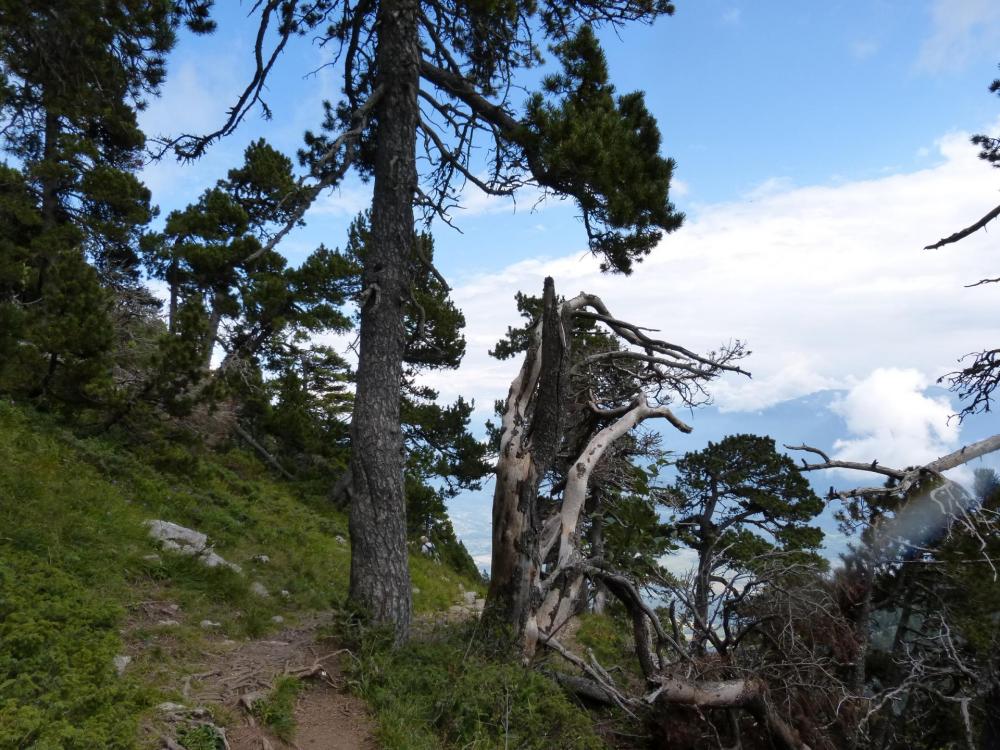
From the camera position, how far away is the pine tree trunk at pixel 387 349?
6.28m

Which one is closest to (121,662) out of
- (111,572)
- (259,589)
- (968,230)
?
(111,572)

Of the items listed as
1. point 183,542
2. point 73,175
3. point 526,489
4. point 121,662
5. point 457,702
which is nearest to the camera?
point 121,662

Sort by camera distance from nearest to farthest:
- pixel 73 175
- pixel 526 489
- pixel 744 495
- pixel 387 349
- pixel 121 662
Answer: pixel 121 662, pixel 387 349, pixel 526 489, pixel 73 175, pixel 744 495

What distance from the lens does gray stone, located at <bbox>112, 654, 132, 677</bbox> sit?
4.66 m

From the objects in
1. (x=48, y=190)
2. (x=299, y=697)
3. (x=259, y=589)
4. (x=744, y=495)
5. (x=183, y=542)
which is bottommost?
(x=299, y=697)

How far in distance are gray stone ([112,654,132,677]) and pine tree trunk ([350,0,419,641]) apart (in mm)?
2049

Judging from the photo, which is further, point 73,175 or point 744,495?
point 744,495

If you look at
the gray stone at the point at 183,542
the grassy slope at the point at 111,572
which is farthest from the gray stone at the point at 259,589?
the gray stone at the point at 183,542

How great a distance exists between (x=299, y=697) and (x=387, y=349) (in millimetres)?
3525

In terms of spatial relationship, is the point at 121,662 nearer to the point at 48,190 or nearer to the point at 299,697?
the point at 299,697

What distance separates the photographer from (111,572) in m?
6.72

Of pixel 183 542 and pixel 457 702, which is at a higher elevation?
pixel 183 542

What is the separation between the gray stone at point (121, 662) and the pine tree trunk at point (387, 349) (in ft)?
6.72

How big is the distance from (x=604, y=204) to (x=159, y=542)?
7.45 meters
